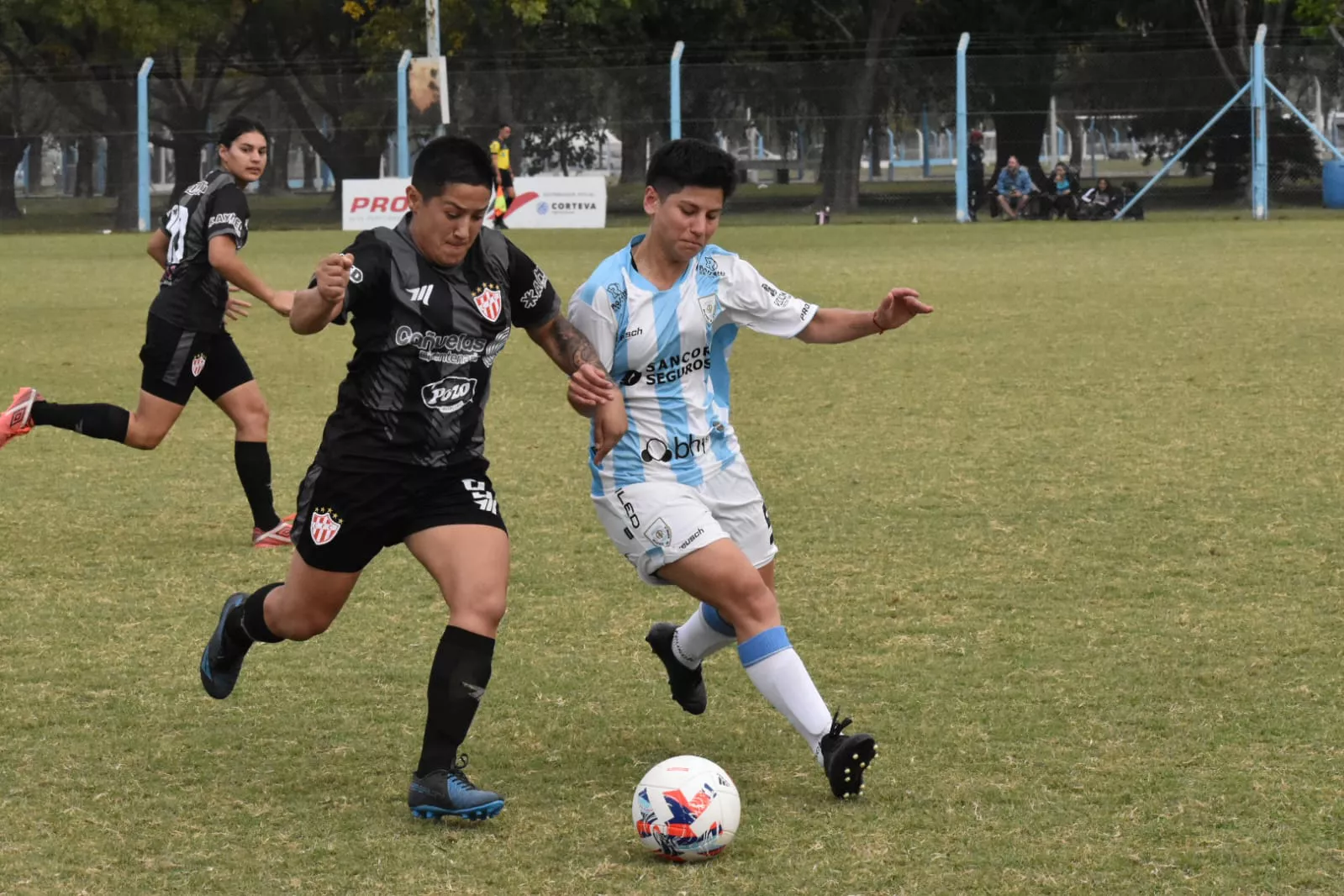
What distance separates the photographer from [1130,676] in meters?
5.58

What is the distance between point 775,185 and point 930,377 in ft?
73.8

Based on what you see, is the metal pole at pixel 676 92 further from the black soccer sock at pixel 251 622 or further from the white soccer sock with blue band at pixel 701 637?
the black soccer sock at pixel 251 622

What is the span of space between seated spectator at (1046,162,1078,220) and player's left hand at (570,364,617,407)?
99.1 feet

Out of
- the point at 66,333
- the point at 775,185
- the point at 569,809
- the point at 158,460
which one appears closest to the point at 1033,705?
the point at 569,809

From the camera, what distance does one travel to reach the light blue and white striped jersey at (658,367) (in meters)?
4.85

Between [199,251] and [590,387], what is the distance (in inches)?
150

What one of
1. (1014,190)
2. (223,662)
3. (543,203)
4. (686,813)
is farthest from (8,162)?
(686,813)

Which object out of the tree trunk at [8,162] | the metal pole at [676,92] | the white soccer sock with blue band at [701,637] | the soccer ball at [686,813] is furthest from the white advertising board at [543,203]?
the soccer ball at [686,813]

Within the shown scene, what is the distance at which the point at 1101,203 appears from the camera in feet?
109

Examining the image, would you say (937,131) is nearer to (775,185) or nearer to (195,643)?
(775,185)

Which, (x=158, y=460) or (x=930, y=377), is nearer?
(x=158, y=460)

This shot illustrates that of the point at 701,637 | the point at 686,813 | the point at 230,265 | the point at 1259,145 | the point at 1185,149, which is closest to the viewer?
the point at 686,813

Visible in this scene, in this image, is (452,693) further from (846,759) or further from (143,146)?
(143,146)

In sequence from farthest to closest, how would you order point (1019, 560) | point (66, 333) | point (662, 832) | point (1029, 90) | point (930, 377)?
1. point (1029, 90)
2. point (66, 333)
3. point (930, 377)
4. point (1019, 560)
5. point (662, 832)
